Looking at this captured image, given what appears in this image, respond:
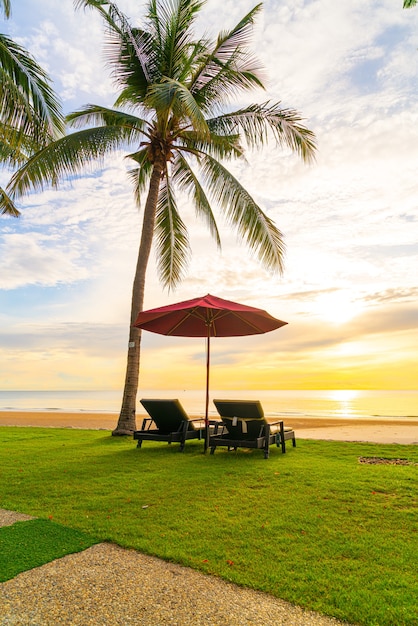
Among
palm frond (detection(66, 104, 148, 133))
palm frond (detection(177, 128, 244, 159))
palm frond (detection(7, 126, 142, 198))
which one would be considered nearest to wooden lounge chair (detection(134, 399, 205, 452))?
palm frond (detection(7, 126, 142, 198))

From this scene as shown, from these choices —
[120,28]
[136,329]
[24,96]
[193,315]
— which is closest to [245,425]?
[193,315]

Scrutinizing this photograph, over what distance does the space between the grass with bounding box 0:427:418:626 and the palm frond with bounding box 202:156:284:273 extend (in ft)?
16.3

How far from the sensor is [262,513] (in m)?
4.21

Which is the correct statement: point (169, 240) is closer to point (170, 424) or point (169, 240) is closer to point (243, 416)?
point (170, 424)

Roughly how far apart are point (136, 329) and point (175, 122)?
17.2 feet

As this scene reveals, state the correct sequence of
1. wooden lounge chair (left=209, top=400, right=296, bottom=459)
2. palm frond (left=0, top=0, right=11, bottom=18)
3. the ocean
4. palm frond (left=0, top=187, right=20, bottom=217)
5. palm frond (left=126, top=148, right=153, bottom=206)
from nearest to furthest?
1. wooden lounge chair (left=209, top=400, right=296, bottom=459)
2. palm frond (left=0, top=0, right=11, bottom=18)
3. palm frond (left=126, top=148, right=153, bottom=206)
4. palm frond (left=0, top=187, right=20, bottom=217)
5. the ocean

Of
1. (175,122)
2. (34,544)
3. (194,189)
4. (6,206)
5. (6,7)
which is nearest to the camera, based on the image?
(34,544)

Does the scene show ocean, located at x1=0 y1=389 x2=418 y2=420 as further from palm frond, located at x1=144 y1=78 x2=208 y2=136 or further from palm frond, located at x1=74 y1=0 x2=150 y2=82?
palm frond, located at x1=74 y1=0 x2=150 y2=82

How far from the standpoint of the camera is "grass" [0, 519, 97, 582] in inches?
120

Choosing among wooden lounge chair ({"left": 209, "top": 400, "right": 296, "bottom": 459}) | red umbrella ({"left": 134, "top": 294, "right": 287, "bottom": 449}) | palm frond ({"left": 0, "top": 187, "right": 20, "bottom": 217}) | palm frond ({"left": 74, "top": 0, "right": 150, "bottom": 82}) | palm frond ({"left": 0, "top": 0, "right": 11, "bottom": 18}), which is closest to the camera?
wooden lounge chair ({"left": 209, "top": 400, "right": 296, "bottom": 459})

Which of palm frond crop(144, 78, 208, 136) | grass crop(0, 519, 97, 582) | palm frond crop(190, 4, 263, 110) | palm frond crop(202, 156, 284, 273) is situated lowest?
grass crop(0, 519, 97, 582)

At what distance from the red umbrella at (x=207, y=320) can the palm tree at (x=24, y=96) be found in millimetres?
4524

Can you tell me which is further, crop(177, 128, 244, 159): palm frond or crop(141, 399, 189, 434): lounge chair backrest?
crop(177, 128, 244, 159): palm frond

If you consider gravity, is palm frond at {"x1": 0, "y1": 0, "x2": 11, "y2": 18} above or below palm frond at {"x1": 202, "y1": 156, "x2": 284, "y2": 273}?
above
